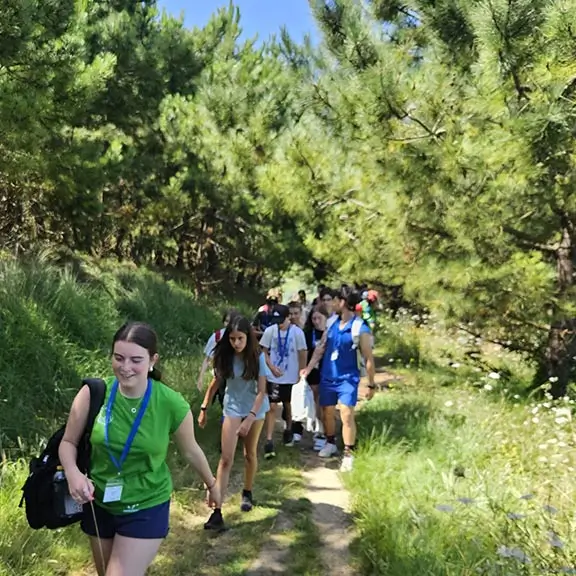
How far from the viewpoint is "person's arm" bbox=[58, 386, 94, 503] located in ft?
7.09

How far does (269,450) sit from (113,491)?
11.4ft

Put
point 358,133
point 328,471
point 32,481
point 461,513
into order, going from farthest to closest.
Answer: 1. point 358,133
2. point 328,471
3. point 461,513
4. point 32,481

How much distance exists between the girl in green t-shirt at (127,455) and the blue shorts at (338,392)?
3106mm

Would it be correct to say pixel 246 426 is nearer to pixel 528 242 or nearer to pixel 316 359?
pixel 316 359

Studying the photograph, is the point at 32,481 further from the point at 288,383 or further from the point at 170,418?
the point at 288,383

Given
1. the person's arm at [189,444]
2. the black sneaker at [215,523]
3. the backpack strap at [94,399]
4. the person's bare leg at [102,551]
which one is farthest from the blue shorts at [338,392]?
the backpack strap at [94,399]

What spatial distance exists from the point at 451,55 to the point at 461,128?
82 cm

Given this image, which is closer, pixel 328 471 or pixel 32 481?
pixel 32 481

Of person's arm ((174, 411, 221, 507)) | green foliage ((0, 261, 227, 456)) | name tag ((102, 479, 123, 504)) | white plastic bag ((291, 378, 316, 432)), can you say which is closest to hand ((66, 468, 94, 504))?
name tag ((102, 479, 123, 504))

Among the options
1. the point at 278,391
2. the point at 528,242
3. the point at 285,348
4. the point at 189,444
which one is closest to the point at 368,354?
the point at 285,348

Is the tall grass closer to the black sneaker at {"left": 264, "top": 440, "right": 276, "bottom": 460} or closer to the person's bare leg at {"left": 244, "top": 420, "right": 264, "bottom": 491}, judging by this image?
the black sneaker at {"left": 264, "top": 440, "right": 276, "bottom": 460}

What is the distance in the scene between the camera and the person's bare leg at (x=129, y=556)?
2.23 meters

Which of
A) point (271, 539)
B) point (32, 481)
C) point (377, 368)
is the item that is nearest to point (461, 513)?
point (271, 539)

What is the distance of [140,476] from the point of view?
2385 millimetres
